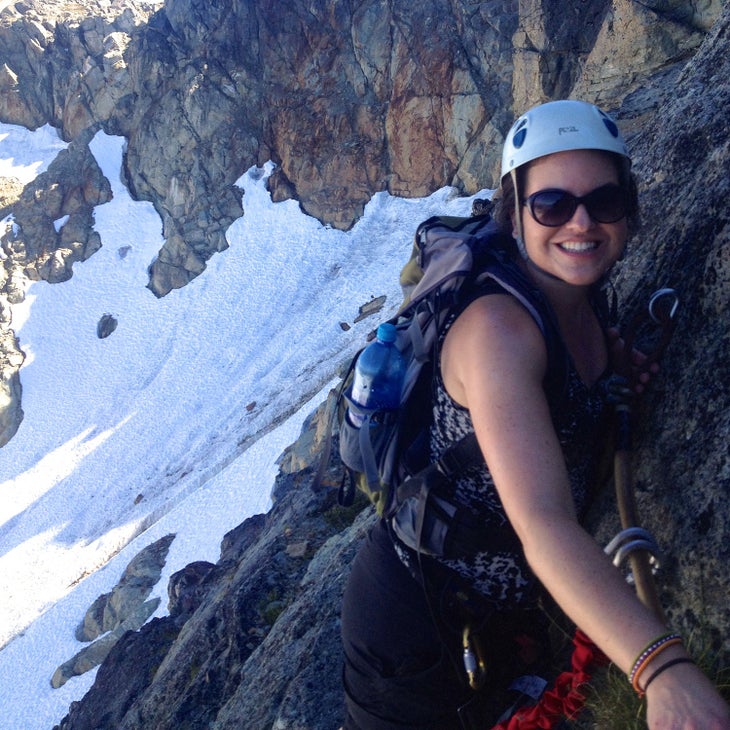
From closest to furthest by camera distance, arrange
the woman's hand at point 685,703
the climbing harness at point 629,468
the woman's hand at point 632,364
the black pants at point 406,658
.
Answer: the woman's hand at point 685,703
the climbing harness at point 629,468
the black pants at point 406,658
the woman's hand at point 632,364

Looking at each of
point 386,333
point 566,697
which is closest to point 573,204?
point 386,333

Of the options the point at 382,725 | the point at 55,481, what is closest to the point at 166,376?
the point at 55,481

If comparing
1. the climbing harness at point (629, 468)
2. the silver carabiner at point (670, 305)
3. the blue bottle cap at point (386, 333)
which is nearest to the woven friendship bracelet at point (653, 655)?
the climbing harness at point (629, 468)

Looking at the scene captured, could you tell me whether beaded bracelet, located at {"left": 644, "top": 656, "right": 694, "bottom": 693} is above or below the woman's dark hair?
below

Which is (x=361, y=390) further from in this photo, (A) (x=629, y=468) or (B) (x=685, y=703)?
(B) (x=685, y=703)

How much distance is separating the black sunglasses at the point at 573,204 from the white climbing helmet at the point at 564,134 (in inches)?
7.3

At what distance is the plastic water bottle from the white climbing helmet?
1.04 metres

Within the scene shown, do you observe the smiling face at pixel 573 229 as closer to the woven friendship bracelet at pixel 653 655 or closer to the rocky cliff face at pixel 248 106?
the woven friendship bracelet at pixel 653 655

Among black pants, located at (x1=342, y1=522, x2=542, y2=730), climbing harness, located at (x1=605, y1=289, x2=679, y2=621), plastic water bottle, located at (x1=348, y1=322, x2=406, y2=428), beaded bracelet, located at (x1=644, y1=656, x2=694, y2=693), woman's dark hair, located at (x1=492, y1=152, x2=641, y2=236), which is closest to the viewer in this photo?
beaded bracelet, located at (x1=644, y1=656, x2=694, y2=693)

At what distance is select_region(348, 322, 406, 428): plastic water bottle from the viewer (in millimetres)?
3234

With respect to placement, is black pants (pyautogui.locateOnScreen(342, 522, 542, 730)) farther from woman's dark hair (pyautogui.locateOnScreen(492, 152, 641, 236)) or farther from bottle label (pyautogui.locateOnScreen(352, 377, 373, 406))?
woman's dark hair (pyautogui.locateOnScreen(492, 152, 641, 236))

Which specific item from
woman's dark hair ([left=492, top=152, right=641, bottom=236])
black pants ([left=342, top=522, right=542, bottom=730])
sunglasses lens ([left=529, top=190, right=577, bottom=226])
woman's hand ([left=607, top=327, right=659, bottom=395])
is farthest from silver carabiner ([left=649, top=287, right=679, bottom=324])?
black pants ([left=342, top=522, right=542, bottom=730])

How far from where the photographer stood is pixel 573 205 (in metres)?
2.88

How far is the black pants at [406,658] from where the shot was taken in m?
3.49
